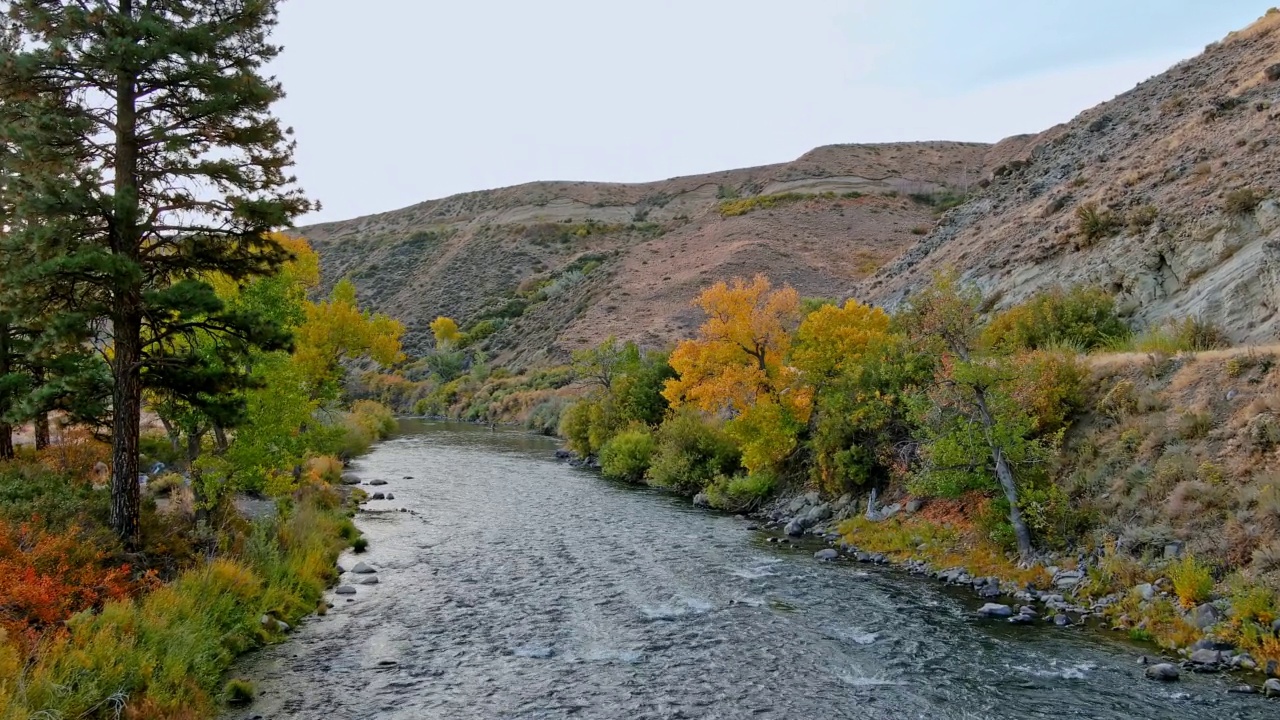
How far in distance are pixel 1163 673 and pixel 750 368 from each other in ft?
56.3

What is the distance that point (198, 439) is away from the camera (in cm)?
1720

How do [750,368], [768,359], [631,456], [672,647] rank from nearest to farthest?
[672,647], [750,368], [768,359], [631,456]

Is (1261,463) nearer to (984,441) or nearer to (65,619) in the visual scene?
(984,441)

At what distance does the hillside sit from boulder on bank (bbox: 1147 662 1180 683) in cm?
1048

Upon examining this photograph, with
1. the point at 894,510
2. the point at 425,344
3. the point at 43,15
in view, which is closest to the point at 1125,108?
the point at 894,510

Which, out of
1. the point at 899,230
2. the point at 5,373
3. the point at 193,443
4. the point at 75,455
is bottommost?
the point at 75,455

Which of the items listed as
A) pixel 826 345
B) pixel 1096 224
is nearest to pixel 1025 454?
pixel 826 345

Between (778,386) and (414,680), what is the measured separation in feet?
58.7

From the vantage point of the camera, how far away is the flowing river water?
10.4m

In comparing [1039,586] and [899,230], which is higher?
[899,230]

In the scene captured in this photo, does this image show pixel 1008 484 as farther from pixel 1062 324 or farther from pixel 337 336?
pixel 337 336

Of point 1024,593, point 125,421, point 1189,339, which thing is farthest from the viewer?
point 1189,339

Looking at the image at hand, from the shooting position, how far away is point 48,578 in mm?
10562

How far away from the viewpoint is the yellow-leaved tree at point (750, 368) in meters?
25.5
